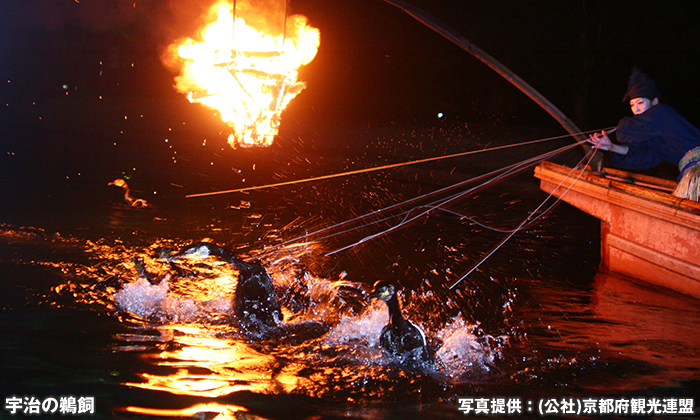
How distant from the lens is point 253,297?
5.28 meters

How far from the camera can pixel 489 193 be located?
45.9 feet

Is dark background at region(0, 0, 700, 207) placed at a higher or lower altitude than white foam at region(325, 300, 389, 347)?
higher

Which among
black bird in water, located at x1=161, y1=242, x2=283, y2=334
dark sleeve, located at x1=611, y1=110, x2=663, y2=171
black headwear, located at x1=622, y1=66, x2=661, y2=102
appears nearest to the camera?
black bird in water, located at x1=161, y1=242, x2=283, y2=334

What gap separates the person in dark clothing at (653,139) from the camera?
20.2 ft

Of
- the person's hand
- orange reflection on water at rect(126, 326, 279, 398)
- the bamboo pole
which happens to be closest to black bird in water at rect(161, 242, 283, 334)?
orange reflection on water at rect(126, 326, 279, 398)

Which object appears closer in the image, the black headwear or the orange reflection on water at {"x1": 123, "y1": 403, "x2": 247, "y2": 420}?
the orange reflection on water at {"x1": 123, "y1": 403, "x2": 247, "y2": 420}

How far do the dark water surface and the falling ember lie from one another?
1.96 metres

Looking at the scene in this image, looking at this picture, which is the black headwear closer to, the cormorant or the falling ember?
the falling ember

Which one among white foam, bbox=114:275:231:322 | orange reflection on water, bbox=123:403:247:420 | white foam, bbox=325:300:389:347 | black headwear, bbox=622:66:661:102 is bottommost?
orange reflection on water, bbox=123:403:247:420

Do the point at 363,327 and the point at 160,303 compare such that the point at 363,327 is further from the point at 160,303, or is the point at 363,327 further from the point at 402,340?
the point at 160,303

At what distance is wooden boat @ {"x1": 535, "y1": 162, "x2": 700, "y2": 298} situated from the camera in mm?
5977

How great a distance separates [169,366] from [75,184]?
30.8 ft

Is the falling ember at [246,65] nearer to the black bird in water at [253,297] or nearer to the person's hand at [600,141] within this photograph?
the black bird in water at [253,297]

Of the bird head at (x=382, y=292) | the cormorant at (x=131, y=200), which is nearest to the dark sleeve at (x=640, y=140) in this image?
the bird head at (x=382, y=292)
